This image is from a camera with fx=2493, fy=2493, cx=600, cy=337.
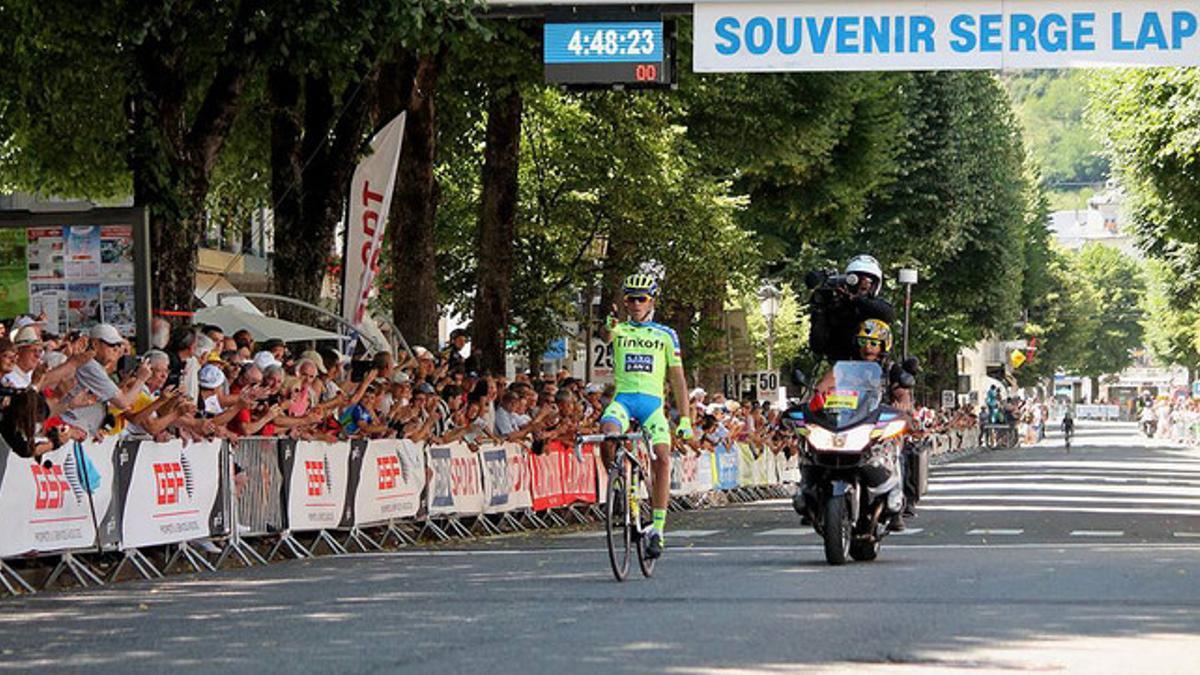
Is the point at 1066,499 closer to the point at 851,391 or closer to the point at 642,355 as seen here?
the point at 851,391

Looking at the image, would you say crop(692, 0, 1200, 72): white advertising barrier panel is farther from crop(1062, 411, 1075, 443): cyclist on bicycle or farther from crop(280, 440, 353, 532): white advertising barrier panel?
crop(1062, 411, 1075, 443): cyclist on bicycle

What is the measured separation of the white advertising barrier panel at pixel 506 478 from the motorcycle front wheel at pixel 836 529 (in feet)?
28.2

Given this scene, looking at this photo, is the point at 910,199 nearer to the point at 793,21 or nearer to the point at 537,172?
the point at 537,172

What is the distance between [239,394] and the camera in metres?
19.5

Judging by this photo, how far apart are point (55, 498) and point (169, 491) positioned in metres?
1.65

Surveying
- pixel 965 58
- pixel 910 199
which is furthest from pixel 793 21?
pixel 910 199

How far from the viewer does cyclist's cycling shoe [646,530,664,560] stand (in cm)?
1516

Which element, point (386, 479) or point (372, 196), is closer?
point (386, 479)

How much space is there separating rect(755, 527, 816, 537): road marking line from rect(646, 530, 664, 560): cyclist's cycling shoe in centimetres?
757

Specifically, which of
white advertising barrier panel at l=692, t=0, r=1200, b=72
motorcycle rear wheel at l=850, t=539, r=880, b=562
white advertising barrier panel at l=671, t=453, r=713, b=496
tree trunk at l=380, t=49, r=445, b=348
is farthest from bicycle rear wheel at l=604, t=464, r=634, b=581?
white advertising barrier panel at l=671, t=453, r=713, b=496

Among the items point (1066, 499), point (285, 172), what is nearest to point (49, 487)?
point (285, 172)

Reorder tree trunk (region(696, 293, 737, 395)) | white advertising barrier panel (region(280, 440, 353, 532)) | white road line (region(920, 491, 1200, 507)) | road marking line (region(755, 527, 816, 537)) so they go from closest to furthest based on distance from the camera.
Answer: white advertising barrier panel (region(280, 440, 353, 532)) < road marking line (region(755, 527, 816, 537)) < white road line (region(920, 491, 1200, 507)) < tree trunk (region(696, 293, 737, 395))

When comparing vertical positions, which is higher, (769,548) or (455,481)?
(455,481)

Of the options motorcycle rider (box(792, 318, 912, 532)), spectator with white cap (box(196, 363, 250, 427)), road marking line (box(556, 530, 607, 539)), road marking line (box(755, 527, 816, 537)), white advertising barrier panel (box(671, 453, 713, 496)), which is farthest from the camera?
white advertising barrier panel (box(671, 453, 713, 496))
